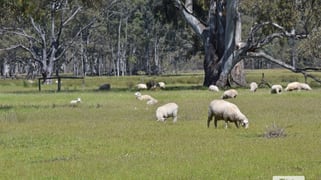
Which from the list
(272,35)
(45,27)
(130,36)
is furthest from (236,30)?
(130,36)

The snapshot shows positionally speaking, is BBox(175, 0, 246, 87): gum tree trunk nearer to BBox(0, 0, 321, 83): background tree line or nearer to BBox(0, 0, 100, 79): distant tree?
BBox(0, 0, 321, 83): background tree line

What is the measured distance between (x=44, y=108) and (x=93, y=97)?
8320 mm

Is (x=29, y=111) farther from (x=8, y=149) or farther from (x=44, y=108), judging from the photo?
(x=8, y=149)

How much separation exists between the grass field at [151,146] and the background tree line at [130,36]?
68.2 ft

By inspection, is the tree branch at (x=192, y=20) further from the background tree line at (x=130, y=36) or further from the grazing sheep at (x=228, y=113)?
the grazing sheep at (x=228, y=113)

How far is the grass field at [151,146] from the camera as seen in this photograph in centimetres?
1177

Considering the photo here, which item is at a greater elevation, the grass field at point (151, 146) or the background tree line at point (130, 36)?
the background tree line at point (130, 36)

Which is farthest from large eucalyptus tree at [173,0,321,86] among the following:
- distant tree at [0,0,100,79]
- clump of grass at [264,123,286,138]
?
clump of grass at [264,123,286,138]

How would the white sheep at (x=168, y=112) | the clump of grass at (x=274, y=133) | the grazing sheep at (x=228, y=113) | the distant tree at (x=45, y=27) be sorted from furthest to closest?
the distant tree at (x=45, y=27), the white sheep at (x=168, y=112), the grazing sheep at (x=228, y=113), the clump of grass at (x=274, y=133)

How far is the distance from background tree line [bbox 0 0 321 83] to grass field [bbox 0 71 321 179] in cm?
2079

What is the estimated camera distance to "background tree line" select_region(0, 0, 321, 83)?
156 ft

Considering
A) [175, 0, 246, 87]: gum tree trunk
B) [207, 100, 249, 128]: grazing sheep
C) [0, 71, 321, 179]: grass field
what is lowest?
[0, 71, 321, 179]: grass field

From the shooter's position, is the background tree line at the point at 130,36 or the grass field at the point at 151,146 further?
the background tree line at the point at 130,36

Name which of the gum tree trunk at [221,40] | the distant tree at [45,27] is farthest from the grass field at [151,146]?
the gum tree trunk at [221,40]
